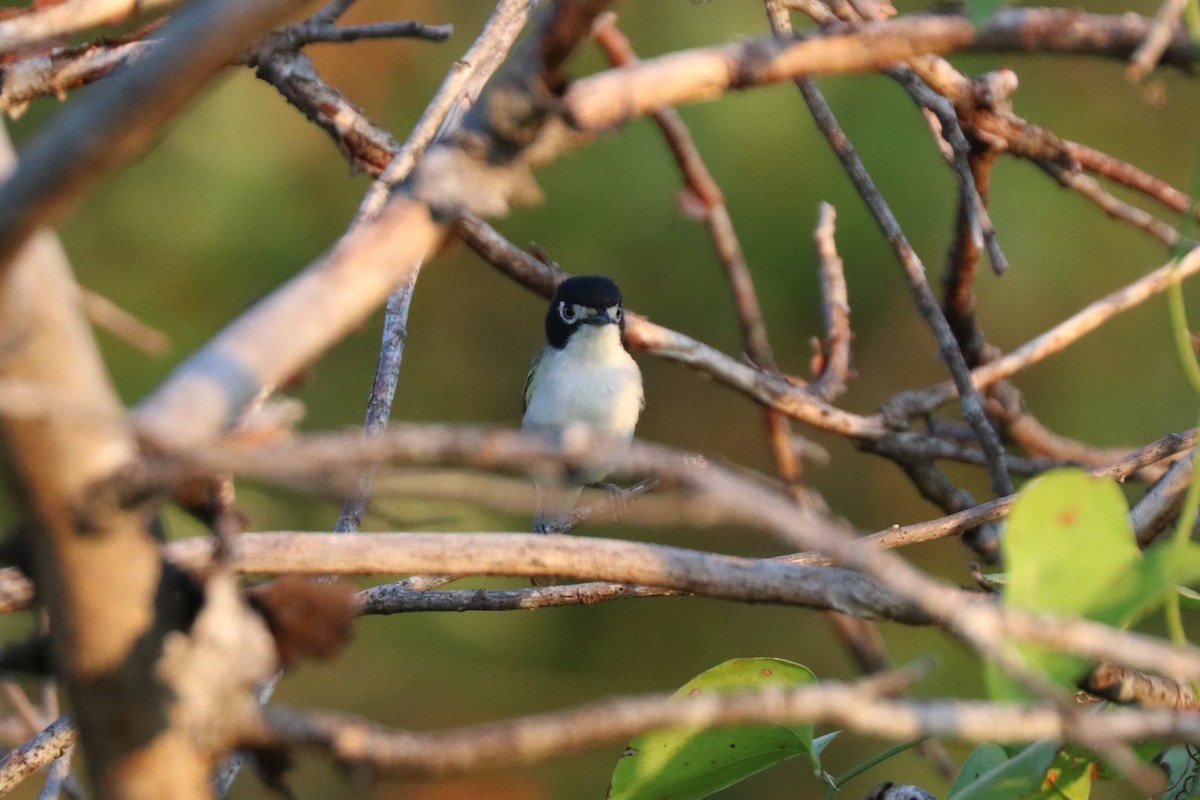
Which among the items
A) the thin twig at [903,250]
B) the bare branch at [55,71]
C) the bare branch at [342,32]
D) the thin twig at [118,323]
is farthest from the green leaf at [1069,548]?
the bare branch at [55,71]

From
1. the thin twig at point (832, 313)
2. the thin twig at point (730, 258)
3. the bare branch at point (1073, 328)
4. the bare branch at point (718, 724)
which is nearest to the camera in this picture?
the bare branch at point (718, 724)

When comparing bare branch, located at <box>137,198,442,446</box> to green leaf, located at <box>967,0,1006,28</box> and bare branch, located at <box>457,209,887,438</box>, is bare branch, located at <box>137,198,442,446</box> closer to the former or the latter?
green leaf, located at <box>967,0,1006,28</box>

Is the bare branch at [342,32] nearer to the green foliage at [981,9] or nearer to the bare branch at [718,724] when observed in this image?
the green foliage at [981,9]

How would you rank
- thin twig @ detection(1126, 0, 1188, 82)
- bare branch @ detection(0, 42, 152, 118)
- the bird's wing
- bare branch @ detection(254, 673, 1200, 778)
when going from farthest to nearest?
1. the bird's wing
2. bare branch @ detection(0, 42, 152, 118)
3. thin twig @ detection(1126, 0, 1188, 82)
4. bare branch @ detection(254, 673, 1200, 778)

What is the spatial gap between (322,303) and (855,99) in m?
3.03

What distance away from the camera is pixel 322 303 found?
2.88ft

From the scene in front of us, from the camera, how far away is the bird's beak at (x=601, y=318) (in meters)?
3.29

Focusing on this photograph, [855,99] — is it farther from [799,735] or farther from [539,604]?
[799,735]

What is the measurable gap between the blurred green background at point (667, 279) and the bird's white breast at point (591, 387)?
0.25 metres

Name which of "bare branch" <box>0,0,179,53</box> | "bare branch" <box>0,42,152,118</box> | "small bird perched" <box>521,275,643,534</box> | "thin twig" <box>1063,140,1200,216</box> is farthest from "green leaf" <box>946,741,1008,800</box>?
"small bird perched" <box>521,275,643,534</box>

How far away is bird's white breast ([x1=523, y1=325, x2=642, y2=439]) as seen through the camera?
3.80 m

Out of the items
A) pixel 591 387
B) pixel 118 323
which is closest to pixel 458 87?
pixel 118 323

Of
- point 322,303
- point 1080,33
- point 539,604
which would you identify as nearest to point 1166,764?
point 539,604

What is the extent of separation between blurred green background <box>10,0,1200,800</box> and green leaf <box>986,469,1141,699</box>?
267 cm
